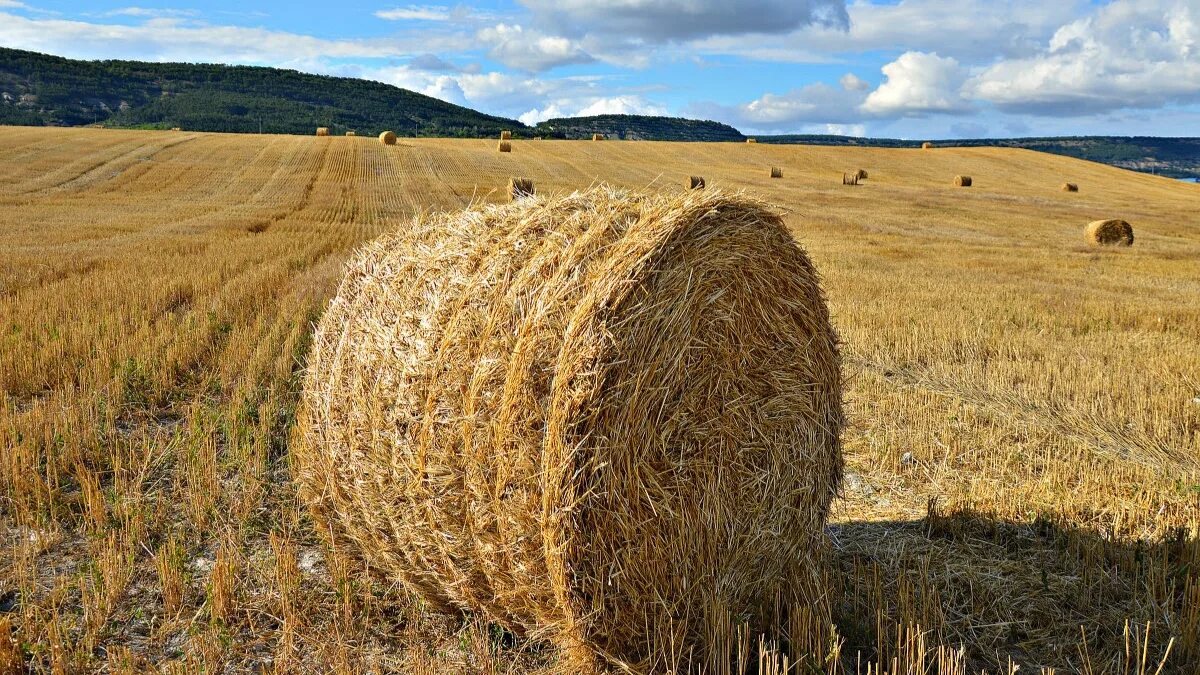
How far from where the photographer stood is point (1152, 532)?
187 inches

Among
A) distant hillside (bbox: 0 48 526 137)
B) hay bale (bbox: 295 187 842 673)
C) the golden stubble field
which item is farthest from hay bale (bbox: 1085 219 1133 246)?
distant hillside (bbox: 0 48 526 137)

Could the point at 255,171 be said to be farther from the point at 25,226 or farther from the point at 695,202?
the point at 695,202

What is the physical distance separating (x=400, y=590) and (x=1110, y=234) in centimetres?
2356

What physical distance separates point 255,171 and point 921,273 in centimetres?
2861

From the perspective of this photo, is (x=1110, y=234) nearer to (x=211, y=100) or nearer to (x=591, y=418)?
(x=591, y=418)

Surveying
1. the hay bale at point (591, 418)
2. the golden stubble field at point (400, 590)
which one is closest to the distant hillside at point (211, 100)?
the golden stubble field at point (400, 590)

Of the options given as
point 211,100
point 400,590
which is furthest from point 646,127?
point 400,590

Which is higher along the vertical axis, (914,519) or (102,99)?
(102,99)

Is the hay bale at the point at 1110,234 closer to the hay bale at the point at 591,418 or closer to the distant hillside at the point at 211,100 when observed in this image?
the hay bale at the point at 591,418

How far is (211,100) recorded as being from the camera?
10650 centimetres

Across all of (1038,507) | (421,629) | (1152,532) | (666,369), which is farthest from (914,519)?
(421,629)

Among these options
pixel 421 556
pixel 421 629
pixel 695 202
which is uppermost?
pixel 695 202

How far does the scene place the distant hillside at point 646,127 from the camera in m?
99.4

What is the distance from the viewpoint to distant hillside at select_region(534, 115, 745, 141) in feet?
326
